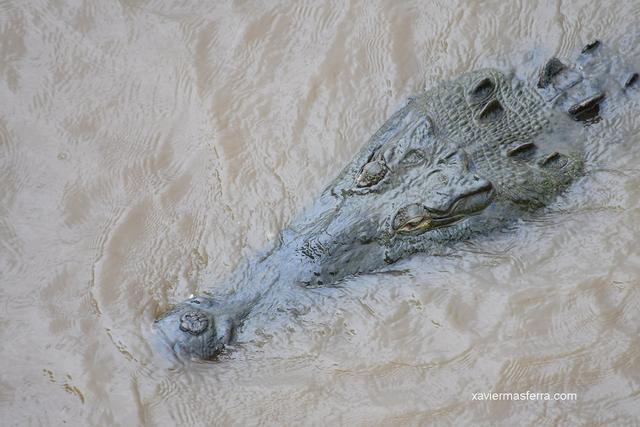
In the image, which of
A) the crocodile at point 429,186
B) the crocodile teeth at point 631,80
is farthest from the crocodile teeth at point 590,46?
the crocodile teeth at point 631,80

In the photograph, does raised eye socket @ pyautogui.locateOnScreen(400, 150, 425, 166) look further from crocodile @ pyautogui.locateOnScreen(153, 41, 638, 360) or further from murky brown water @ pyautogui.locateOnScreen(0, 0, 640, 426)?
murky brown water @ pyautogui.locateOnScreen(0, 0, 640, 426)

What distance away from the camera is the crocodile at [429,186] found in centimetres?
423

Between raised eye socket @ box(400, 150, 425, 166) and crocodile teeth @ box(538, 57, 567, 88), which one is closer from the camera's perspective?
raised eye socket @ box(400, 150, 425, 166)

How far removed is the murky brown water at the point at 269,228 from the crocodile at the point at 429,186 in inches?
5.9

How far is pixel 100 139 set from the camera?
16.7ft

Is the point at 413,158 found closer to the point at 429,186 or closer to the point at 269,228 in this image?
the point at 429,186

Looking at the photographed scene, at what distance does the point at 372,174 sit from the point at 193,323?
55.8 inches

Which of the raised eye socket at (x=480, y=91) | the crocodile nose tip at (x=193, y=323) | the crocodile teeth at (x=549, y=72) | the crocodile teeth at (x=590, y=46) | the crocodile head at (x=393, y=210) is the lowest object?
the crocodile nose tip at (x=193, y=323)

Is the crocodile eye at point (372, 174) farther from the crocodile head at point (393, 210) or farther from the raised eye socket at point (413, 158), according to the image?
the raised eye socket at point (413, 158)

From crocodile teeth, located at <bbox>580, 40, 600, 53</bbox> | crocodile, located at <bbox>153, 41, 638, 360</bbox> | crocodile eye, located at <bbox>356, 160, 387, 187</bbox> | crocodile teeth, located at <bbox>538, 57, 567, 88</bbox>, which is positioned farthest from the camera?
crocodile teeth, located at <bbox>580, 40, 600, 53</bbox>

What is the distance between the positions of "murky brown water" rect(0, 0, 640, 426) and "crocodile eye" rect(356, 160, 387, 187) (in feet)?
1.55

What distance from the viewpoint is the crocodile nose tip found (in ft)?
12.8

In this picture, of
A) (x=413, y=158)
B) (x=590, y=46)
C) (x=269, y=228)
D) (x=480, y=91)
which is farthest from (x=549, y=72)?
(x=269, y=228)

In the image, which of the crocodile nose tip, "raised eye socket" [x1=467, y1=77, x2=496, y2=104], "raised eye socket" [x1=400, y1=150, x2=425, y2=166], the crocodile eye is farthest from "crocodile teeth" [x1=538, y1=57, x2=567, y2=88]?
the crocodile nose tip
